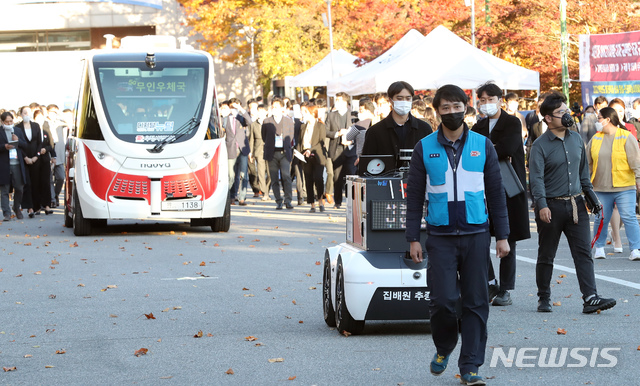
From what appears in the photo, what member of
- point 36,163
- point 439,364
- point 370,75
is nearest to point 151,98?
point 36,163

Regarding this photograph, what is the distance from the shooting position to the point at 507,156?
385 inches

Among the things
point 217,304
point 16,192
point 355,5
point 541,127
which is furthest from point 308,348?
point 355,5

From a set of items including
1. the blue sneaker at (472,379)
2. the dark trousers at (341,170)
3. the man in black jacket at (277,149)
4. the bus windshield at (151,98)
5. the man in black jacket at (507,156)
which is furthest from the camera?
the man in black jacket at (277,149)

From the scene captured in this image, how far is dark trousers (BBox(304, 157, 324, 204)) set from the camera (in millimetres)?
21484

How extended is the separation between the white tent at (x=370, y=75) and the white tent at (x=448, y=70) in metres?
0.06

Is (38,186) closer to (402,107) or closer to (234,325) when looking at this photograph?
(234,325)

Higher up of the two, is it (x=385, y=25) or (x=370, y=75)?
(x=385, y=25)

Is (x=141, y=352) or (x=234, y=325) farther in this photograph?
(x=234, y=325)

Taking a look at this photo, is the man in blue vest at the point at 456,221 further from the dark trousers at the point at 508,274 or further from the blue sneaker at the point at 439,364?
the dark trousers at the point at 508,274

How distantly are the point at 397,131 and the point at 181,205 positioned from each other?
843 centimetres

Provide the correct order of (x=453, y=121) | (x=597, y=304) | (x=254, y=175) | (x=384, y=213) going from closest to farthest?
(x=453, y=121)
(x=384, y=213)
(x=597, y=304)
(x=254, y=175)

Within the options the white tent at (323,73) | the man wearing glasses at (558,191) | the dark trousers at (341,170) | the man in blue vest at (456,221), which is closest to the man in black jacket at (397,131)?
the man wearing glasses at (558,191)

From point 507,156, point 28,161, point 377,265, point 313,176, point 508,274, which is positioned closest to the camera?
point 377,265

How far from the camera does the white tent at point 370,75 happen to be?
26141 mm
